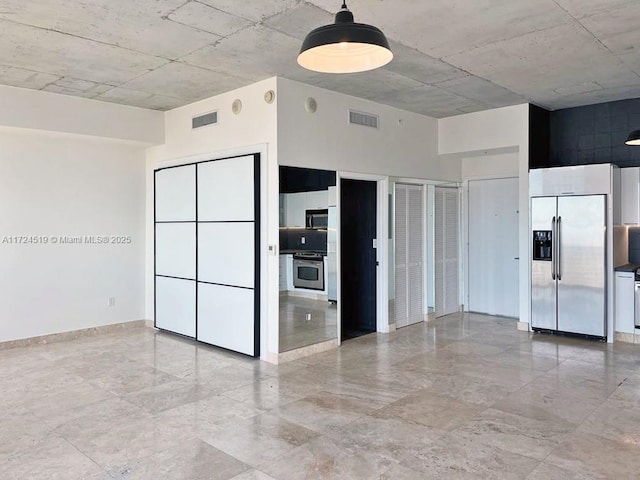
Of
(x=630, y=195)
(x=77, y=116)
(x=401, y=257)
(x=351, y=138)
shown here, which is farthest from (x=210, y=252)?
A: (x=630, y=195)

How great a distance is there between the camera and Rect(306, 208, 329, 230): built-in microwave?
5.57m

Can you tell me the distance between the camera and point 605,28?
4059 millimetres

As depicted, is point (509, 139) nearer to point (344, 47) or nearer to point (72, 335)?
point (344, 47)

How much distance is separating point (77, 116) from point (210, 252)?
7.63ft

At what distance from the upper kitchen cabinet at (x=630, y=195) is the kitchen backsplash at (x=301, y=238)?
384 centimetres

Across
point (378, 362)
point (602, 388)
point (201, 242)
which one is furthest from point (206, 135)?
point (602, 388)

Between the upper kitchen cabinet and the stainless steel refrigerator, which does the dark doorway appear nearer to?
the stainless steel refrigerator

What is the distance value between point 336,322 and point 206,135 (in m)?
2.80

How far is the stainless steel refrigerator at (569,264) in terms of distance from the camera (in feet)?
19.8

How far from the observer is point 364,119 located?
6211 mm

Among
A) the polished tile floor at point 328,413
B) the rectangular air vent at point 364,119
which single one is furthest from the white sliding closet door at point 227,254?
the rectangular air vent at point 364,119

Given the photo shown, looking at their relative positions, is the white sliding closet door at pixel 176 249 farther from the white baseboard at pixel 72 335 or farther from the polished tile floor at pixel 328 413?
the polished tile floor at pixel 328 413

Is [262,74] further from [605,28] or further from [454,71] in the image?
[605,28]

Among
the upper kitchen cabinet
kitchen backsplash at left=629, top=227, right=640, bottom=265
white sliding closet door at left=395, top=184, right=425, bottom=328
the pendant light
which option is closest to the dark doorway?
white sliding closet door at left=395, top=184, right=425, bottom=328
